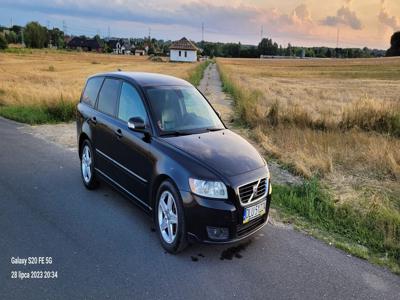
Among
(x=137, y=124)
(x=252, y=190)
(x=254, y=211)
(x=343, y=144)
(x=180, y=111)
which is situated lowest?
(x=343, y=144)

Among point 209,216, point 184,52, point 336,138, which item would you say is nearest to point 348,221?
point 209,216

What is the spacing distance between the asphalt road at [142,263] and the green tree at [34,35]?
405 feet

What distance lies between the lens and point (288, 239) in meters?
4.54

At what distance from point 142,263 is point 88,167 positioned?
2.56 m

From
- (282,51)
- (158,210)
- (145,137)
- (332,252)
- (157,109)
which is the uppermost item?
(282,51)

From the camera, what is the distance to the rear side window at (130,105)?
472 centimetres

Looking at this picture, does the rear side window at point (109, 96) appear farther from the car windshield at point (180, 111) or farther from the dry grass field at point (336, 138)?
the dry grass field at point (336, 138)

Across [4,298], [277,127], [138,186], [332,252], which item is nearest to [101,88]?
[138,186]

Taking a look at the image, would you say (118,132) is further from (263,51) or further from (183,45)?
(263,51)

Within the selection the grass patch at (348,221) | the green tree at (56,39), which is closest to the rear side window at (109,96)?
the grass patch at (348,221)

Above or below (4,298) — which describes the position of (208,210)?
above

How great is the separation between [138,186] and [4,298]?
182 centimetres

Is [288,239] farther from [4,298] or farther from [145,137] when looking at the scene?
[4,298]

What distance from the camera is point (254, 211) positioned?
402 centimetres
